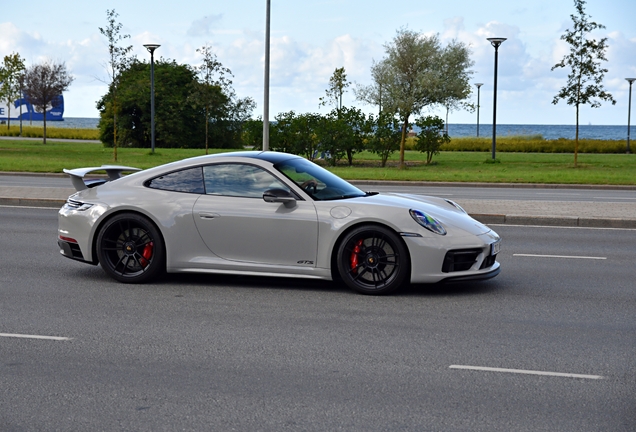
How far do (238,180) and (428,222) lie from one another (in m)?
1.89

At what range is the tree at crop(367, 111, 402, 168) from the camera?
34.0 metres

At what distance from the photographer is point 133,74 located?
166ft

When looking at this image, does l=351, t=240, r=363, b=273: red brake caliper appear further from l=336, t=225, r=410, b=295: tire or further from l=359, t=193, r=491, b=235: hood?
l=359, t=193, r=491, b=235: hood

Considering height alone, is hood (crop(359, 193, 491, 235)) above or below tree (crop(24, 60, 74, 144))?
below

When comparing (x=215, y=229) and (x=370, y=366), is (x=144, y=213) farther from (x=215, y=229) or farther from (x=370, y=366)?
(x=370, y=366)

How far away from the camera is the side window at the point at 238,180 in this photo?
8.12m

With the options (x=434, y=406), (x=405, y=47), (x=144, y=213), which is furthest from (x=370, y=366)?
(x=405, y=47)

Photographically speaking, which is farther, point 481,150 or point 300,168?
point 481,150

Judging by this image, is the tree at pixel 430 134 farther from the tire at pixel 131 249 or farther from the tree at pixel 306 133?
the tire at pixel 131 249

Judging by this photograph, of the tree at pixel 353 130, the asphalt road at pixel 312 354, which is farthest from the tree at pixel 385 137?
the asphalt road at pixel 312 354

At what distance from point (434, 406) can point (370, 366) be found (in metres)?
0.85

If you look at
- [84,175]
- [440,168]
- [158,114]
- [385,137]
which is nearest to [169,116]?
[158,114]

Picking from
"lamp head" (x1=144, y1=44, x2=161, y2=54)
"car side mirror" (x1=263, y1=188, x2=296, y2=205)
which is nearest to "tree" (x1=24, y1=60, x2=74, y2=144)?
"lamp head" (x1=144, y1=44, x2=161, y2=54)

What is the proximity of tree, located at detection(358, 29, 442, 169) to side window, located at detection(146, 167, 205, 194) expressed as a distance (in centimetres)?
2567
